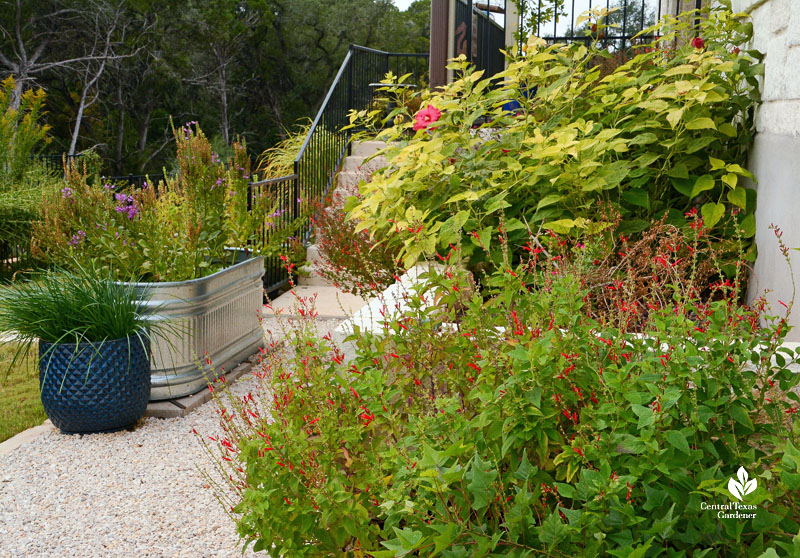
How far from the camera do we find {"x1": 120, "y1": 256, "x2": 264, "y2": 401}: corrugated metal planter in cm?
375

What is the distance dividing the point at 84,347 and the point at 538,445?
99.3 inches

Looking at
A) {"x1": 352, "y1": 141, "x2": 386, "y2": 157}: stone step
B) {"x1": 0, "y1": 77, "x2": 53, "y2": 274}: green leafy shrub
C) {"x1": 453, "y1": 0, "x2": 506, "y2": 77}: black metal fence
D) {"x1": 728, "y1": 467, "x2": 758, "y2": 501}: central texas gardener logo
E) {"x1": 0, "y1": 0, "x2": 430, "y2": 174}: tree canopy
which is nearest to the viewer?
{"x1": 728, "y1": 467, "x2": 758, "y2": 501}: central texas gardener logo

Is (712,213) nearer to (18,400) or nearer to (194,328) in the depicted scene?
(194,328)

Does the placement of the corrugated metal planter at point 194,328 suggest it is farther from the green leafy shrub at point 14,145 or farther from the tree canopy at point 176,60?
the tree canopy at point 176,60

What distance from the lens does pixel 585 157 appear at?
9.21 feet

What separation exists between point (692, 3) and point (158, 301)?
226 inches

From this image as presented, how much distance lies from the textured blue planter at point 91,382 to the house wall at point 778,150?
8.81 ft

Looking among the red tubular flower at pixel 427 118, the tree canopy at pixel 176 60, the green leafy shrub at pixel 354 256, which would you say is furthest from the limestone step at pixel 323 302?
the tree canopy at pixel 176 60

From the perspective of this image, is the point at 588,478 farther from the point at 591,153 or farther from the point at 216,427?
the point at 216,427

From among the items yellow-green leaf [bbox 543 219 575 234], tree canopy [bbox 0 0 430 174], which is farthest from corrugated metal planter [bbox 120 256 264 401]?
tree canopy [bbox 0 0 430 174]

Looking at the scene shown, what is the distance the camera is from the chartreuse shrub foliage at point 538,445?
129 cm

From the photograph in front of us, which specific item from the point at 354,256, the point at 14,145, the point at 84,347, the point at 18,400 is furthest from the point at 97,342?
the point at 14,145

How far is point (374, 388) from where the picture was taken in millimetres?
1612

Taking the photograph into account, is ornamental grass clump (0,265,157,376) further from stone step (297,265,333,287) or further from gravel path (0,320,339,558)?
stone step (297,265,333,287)
